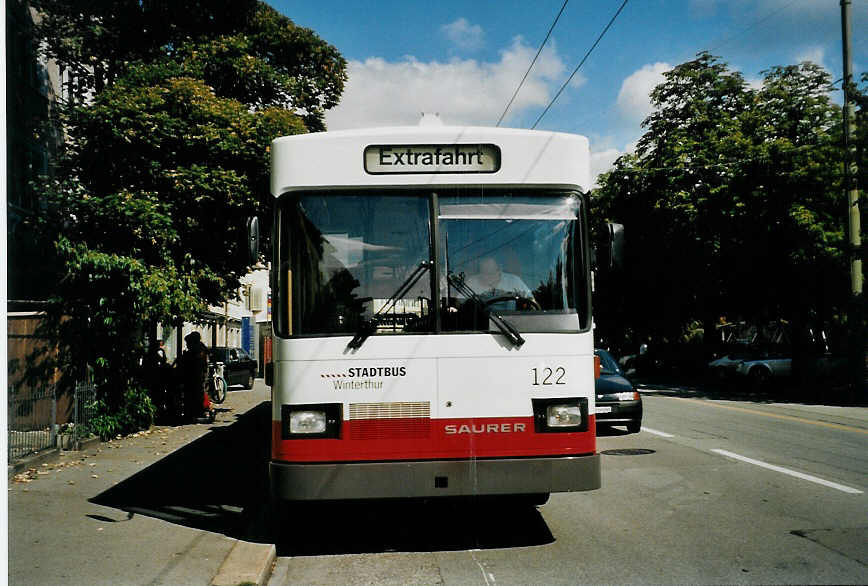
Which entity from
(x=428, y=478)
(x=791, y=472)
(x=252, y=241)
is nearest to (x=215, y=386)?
(x=791, y=472)

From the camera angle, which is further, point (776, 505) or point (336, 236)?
point (776, 505)

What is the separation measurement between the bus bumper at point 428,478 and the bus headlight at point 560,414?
23cm

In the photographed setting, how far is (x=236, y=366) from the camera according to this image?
3238 centimetres

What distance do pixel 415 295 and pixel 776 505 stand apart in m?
4.37

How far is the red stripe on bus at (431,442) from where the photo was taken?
625cm

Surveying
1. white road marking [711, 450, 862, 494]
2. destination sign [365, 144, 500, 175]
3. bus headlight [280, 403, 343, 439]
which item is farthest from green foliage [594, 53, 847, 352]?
bus headlight [280, 403, 343, 439]

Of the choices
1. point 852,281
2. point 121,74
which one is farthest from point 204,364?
point 852,281

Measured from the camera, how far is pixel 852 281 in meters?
23.9

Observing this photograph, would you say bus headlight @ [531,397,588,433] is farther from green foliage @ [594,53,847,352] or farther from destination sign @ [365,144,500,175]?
green foliage @ [594,53,847,352]

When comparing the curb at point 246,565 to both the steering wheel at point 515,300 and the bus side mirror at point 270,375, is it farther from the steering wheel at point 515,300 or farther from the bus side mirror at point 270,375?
the steering wheel at point 515,300

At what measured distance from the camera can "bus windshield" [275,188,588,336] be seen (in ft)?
21.1

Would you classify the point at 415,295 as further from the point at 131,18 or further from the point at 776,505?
the point at 131,18

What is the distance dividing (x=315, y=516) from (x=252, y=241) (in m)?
3.04

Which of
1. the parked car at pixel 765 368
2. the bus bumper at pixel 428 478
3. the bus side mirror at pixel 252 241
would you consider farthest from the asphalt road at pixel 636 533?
the parked car at pixel 765 368
